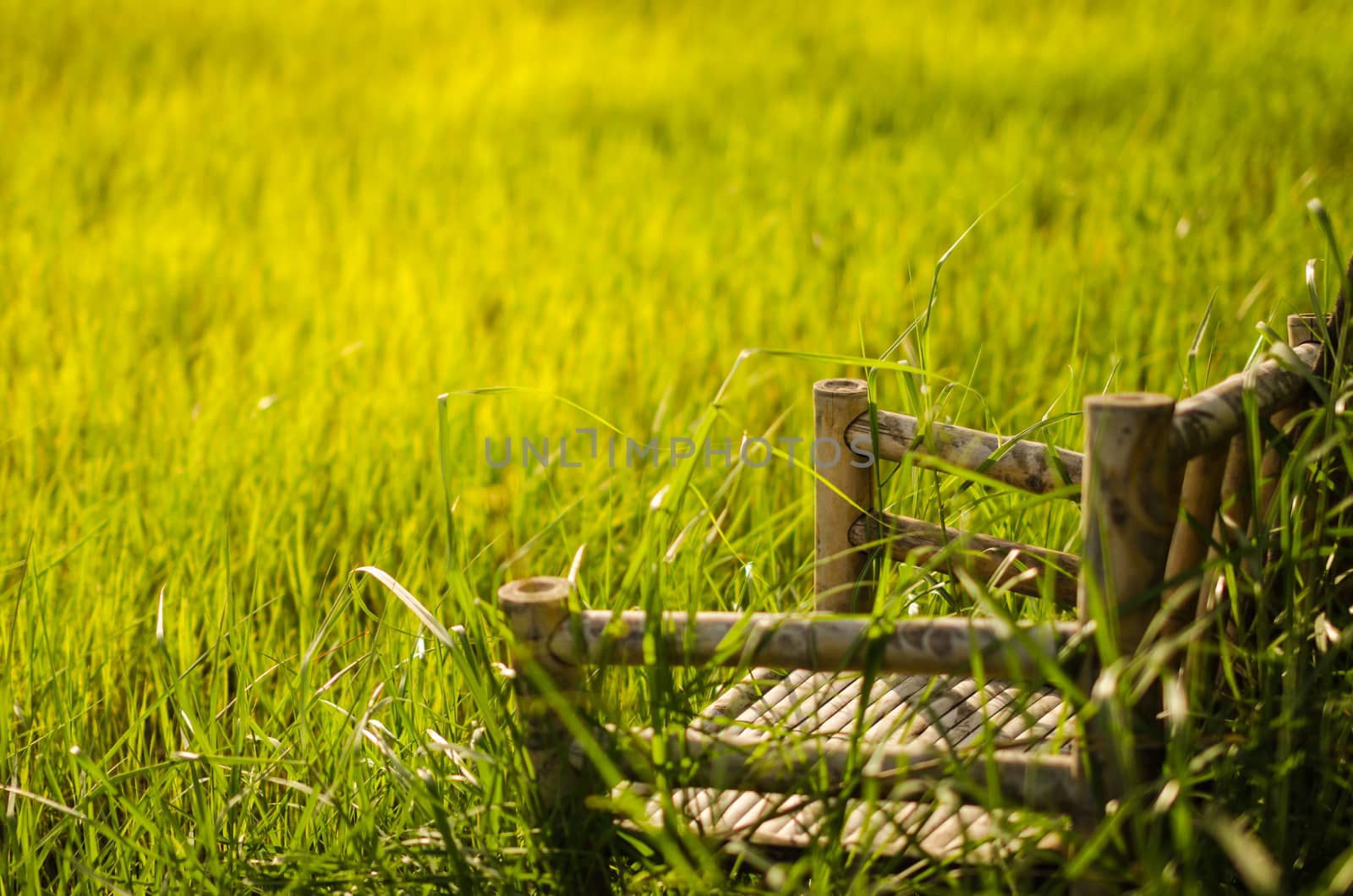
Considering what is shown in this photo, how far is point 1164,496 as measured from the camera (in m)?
0.83

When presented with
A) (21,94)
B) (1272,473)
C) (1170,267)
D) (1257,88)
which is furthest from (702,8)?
(1272,473)

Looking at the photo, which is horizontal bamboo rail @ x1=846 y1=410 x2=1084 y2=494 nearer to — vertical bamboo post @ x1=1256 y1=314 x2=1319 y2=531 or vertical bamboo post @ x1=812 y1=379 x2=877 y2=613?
vertical bamboo post @ x1=812 y1=379 x2=877 y2=613

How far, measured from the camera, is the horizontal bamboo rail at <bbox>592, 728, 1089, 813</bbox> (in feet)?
2.82

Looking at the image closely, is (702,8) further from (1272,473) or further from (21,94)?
(1272,473)

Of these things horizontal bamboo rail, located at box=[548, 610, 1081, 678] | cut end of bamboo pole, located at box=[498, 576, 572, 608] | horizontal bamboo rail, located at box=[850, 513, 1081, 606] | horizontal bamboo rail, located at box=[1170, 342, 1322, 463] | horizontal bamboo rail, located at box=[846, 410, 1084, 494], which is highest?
horizontal bamboo rail, located at box=[1170, 342, 1322, 463]

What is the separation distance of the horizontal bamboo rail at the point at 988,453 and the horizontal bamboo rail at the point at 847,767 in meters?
0.31

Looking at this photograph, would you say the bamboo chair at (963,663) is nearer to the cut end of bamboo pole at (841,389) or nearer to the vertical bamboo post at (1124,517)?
the vertical bamboo post at (1124,517)

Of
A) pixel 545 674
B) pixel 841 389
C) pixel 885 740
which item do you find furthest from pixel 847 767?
pixel 841 389

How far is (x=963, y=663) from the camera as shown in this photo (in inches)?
33.8

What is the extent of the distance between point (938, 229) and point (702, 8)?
3.39 m

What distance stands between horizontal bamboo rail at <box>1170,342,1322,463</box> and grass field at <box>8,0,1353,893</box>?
0.12 m

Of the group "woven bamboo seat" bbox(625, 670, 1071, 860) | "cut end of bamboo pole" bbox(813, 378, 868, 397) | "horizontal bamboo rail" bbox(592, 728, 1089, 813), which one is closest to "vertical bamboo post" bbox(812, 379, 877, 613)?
"cut end of bamboo pole" bbox(813, 378, 868, 397)

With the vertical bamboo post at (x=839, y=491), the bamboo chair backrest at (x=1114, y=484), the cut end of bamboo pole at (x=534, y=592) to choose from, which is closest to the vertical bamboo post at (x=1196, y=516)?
the bamboo chair backrest at (x=1114, y=484)

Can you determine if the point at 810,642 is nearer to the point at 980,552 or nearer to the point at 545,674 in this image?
the point at 545,674
